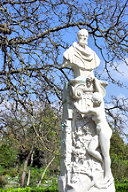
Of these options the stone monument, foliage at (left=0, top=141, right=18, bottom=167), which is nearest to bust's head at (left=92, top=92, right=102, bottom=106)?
the stone monument

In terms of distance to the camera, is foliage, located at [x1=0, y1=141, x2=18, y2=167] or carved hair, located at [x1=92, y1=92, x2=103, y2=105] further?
foliage, located at [x1=0, y1=141, x2=18, y2=167]

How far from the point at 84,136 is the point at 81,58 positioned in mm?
1748

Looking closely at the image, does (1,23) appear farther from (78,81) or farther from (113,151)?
(113,151)

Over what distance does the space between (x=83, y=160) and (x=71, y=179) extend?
42 cm

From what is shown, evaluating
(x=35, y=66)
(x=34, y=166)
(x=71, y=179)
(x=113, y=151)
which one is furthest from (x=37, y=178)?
(x=71, y=179)

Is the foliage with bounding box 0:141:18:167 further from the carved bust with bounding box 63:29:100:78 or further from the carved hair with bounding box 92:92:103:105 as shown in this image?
the carved hair with bounding box 92:92:103:105

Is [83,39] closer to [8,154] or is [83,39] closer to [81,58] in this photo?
[81,58]

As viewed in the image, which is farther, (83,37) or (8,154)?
(8,154)

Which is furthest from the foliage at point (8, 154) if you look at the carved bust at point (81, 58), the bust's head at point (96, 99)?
the bust's head at point (96, 99)

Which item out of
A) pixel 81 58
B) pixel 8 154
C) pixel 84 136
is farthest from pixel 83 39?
pixel 8 154

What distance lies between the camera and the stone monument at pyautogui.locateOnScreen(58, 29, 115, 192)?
4.50 metres

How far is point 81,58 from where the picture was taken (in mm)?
5348

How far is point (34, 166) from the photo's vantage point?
25.3 meters

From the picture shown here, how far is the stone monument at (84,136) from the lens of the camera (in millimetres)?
4496
